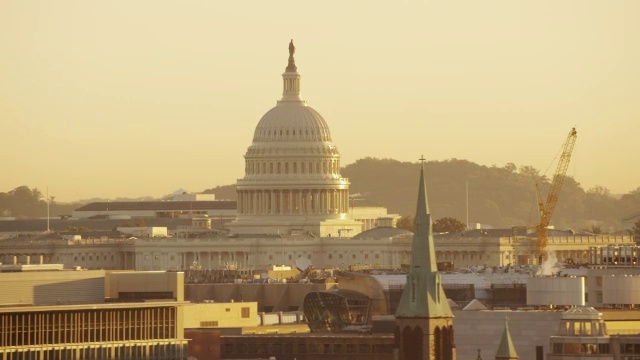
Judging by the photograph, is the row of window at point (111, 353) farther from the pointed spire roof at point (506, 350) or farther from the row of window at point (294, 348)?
the row of window at point (294, 348)

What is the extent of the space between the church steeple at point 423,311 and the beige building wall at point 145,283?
13.0 metres

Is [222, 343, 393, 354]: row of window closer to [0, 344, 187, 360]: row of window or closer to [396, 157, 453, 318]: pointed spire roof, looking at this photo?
[396, 157, 453, 318]: pointed spire roof

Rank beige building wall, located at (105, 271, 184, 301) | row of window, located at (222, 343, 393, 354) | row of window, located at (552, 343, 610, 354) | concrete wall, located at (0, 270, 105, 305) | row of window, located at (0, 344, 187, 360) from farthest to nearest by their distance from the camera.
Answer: row of window, located at (222, 343, 393, 354) < beige building wall, located at (105, 271, 184, 301) < row of window, located at (552, 343, 610, 354) < concrete wall, located at (0, 270, 105, 305) < row of window, located at (0, 344, 187, 360)

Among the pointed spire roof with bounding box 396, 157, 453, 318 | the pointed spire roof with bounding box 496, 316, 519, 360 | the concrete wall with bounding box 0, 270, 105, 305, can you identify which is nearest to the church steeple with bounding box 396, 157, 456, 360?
the pointed spire roof with bounding box 396, 157, 453, 318

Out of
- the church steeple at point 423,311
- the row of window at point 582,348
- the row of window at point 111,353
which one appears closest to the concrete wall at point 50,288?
the row of window at point 111,353

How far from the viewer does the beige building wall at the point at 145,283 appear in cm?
18088

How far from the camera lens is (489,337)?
194 metres

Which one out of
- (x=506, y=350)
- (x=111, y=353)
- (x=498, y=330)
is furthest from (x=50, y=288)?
(x=498, y=330)

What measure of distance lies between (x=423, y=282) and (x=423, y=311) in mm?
1851

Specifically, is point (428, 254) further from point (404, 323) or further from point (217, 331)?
point (217, 331)

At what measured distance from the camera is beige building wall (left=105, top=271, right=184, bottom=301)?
180875 mm

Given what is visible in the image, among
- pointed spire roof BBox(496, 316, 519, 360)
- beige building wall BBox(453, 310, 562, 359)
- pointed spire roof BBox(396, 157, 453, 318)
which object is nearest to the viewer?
pointed spire roof BBox(496, 316, 519, 360)

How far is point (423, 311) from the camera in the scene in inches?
6816

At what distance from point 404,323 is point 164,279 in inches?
580
